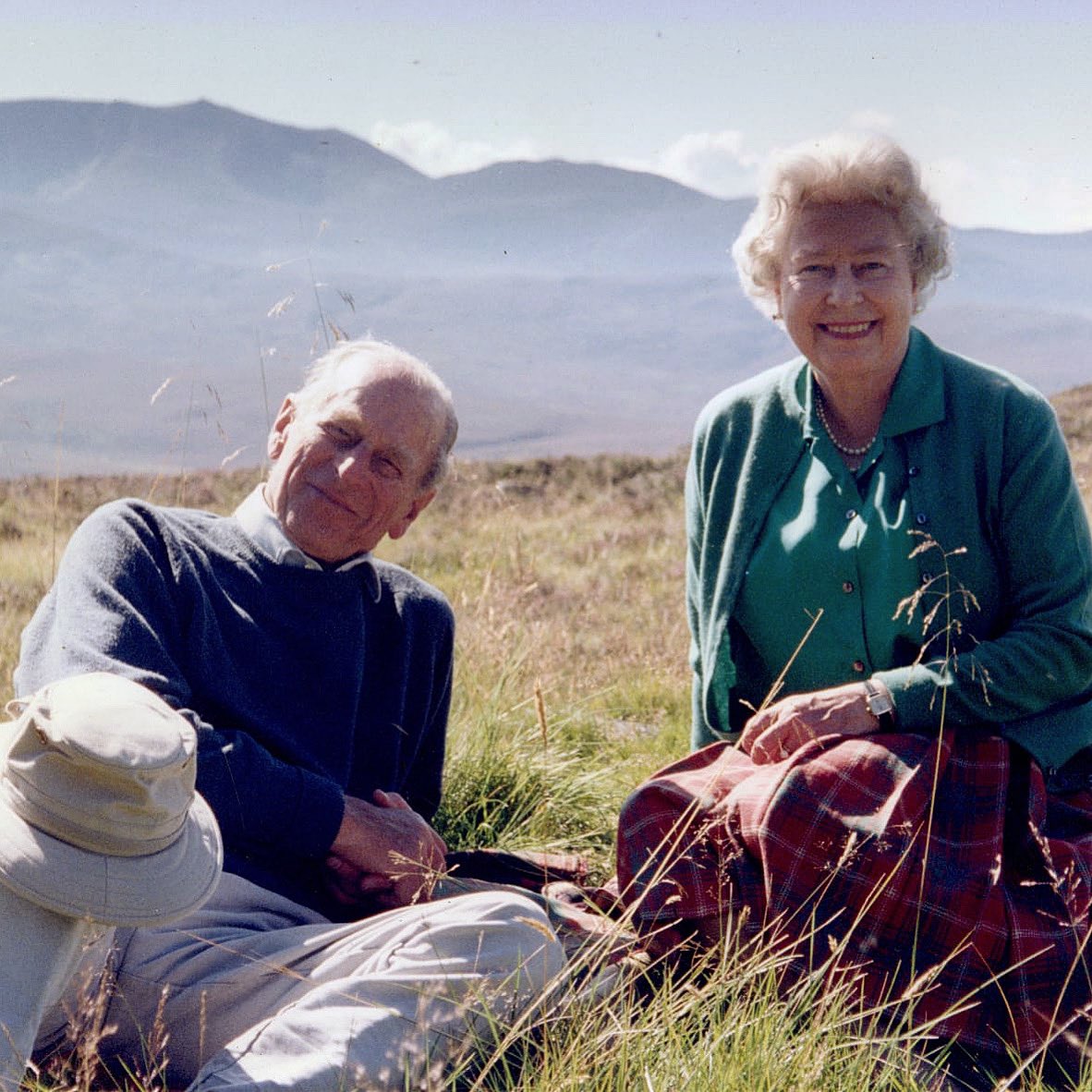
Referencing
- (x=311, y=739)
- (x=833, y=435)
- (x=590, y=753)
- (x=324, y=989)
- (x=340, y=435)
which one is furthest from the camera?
(x=590, y=753)

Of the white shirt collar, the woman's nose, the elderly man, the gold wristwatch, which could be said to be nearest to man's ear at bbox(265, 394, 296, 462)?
→ the elderly man

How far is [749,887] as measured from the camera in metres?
2.79

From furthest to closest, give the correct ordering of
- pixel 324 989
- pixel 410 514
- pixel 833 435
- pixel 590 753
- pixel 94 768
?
pixel 590 753 < pixel 833 435 < pixel 410 514 < pixel 324 989 < pixel 94 768

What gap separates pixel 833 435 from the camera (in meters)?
3.30

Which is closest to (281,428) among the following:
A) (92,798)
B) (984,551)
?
(92,798)

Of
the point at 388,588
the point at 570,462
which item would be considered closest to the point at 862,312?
the point at 388,588

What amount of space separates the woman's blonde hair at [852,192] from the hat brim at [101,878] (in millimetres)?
2064

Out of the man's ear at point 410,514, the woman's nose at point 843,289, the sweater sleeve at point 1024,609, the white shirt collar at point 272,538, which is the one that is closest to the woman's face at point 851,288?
the woman's nose at point 843,289

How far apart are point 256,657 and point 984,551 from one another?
1.73 meters

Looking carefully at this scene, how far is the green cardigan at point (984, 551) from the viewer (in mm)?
2902

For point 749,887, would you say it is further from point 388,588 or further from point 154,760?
point 154,760

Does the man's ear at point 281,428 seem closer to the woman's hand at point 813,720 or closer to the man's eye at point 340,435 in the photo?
the man's eye at point 340,435

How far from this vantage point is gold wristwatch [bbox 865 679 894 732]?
2910mm

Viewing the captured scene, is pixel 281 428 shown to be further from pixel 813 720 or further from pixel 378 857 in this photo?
pixel 813 720
